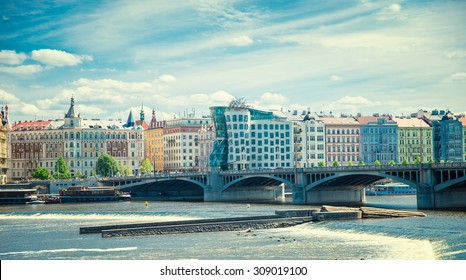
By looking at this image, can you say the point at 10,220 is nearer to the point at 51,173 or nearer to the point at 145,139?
the point at 51,173

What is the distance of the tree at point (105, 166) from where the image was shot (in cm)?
11878

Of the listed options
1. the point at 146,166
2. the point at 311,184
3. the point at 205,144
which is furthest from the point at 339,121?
the point at 311,184

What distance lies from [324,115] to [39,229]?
81363mm

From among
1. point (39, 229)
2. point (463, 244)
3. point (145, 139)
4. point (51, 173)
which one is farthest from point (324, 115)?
point (463, 244)

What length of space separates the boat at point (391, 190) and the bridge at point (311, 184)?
11.0m

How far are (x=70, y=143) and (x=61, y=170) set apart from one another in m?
9.30

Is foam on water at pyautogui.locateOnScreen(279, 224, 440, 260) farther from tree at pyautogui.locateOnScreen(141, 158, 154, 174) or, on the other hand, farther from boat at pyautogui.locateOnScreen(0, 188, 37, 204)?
tree at pyautogui.locateOnScreen(141, 158, 154, 174)

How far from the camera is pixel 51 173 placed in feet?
398

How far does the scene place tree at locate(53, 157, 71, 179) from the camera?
116 m

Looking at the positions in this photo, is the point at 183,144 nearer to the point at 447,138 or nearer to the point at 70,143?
the point at 70,143

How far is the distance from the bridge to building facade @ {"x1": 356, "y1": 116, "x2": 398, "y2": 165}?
20.7m

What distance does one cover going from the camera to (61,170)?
117 meters

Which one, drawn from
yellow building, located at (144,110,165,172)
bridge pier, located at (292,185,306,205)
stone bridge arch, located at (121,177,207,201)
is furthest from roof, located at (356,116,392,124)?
bridge pier, located at (292,185,306,205)

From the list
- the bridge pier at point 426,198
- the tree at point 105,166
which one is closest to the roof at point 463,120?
the bridge pier at point 426,198
